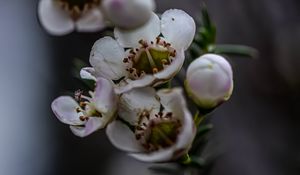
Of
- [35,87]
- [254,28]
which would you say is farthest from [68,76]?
[254,28]

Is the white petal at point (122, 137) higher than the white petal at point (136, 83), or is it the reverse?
the white petal at point (136, 83)

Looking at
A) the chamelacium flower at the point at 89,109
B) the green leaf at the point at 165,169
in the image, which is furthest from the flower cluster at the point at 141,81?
the green leaf at the point at 165,169

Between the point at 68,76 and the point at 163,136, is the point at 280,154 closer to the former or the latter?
the point at 163,136

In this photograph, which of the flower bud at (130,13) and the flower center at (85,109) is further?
the flower center at (85,109)

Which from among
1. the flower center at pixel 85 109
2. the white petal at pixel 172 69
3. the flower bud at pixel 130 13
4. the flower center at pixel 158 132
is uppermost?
the flower bud at pixel 130 13

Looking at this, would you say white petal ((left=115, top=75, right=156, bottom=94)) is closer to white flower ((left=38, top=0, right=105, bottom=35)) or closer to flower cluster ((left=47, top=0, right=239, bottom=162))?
flower cluster ((left=47, top=0, right=239, bottom=162))

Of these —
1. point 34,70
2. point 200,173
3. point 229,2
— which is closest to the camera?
point 200,173

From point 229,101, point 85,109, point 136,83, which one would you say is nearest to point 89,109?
point 85,109

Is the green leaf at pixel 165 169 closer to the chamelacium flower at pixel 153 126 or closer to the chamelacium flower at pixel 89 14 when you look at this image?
the chamelacium flower at pixel 153 126
